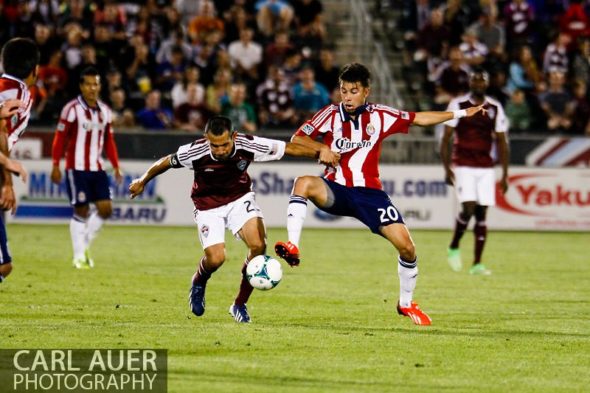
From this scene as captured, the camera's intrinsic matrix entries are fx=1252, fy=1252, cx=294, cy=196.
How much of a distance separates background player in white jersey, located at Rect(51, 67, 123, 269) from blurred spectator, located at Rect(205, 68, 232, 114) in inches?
305

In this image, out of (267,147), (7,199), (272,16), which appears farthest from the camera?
(272,16)

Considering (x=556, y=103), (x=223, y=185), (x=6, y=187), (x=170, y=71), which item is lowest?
(x=556, y=103)

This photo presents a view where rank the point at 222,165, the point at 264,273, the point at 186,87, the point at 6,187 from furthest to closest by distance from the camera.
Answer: the point at 186,87 < the point at 222,165 < the point at 264,273 < the point at 6,187

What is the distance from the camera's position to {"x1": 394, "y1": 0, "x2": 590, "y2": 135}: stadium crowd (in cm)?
2428

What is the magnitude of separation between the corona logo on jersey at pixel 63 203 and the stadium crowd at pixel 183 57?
4.20 ft

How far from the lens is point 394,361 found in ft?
28.3

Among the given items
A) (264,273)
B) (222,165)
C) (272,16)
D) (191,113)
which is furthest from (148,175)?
(272,16)

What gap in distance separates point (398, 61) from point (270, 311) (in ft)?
52.2

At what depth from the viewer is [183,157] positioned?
10273 mm

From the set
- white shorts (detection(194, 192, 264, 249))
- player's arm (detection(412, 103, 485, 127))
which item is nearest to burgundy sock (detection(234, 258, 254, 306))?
white shorts (detection(194, 192, 264, 249))

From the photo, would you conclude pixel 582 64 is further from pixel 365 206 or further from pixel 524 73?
pixel 365 206

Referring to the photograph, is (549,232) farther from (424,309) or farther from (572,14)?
(424,309)

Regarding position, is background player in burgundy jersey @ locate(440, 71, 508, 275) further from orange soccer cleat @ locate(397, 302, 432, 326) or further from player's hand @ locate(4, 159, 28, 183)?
player's hand @ locate(4, 159, 28, 183)

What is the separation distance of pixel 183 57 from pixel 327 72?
283 centimetres
